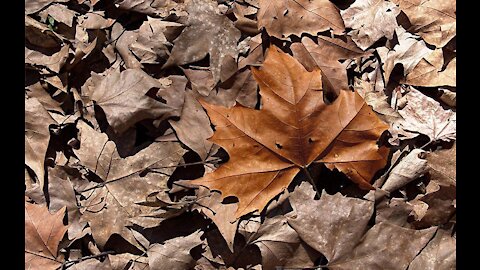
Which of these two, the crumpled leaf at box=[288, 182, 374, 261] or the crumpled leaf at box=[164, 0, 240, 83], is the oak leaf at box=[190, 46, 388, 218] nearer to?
the crumpled leaf at box=[288, 182, 374, 261]

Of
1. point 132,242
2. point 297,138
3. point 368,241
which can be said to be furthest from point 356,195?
point 132,242

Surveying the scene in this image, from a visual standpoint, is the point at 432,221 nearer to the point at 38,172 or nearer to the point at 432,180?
the point at 432,180

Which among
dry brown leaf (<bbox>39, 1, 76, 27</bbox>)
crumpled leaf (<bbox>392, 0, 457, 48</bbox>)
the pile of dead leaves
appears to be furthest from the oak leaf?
dry brown leaf (<bbox>39, 1, 76, 27</bbox>)

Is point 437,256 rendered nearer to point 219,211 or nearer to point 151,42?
point 219,211

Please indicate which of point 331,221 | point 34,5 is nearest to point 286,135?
point 331,221

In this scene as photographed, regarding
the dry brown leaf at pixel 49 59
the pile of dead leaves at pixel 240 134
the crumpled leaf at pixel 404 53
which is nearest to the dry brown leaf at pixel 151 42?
the pile of dead leaves at pixel 240 134

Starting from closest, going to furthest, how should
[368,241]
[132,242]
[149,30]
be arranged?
[368,241] → [132,242] → [149,30]

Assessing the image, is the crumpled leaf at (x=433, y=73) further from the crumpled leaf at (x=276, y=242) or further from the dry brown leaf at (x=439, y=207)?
the crumpled leaf at (x=276, y=242)
